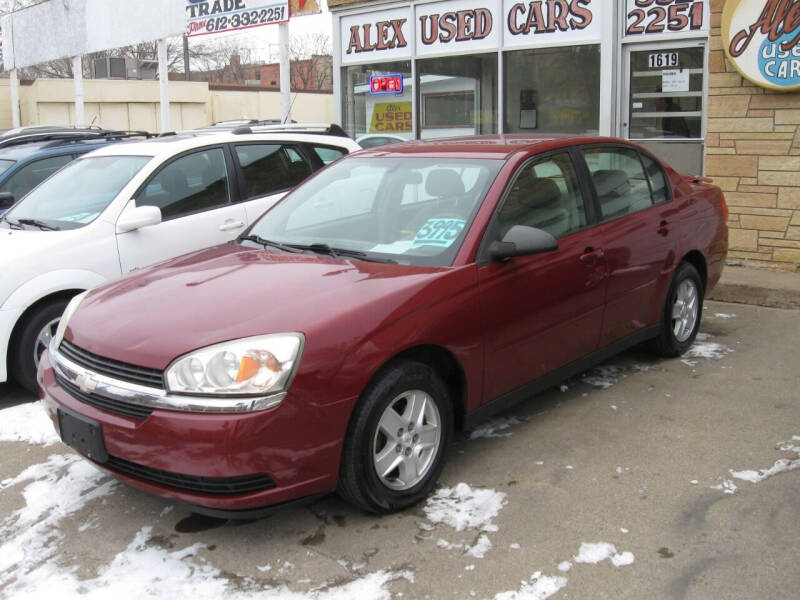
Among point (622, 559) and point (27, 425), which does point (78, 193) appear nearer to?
point (27, 425)

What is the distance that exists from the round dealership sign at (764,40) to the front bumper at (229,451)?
6297 millimetres

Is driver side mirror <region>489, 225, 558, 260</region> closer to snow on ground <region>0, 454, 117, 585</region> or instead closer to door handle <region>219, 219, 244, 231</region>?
snow on ground <region>0, 454, 117, 585</region>

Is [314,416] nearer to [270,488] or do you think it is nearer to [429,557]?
[270,488]

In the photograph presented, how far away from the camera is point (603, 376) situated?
5.48 meters

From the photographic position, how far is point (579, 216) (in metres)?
4.75

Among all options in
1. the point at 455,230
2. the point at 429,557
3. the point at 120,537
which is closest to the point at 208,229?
the point at 455,230

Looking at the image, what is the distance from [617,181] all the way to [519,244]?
152 centimetres

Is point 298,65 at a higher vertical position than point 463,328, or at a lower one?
higher

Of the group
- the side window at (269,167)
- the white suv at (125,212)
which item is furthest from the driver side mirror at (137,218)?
the side window at (269,167)

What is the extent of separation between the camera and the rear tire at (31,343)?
516cm

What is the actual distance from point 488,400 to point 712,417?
149 cm

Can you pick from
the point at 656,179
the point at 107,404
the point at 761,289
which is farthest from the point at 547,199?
the point at 761,289

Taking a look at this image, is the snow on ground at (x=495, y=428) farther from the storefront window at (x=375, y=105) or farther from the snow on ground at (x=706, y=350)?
the storefront window at (x=375, y=105)

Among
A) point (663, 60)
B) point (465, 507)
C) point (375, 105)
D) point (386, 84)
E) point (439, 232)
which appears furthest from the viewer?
point (375, 105)
